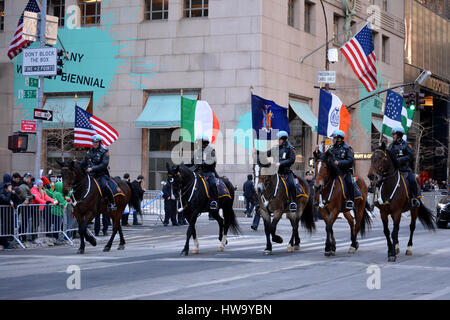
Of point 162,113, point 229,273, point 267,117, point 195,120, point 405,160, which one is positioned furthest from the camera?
point 162,113

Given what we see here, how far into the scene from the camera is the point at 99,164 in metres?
17.6

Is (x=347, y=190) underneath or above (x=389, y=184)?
underneath

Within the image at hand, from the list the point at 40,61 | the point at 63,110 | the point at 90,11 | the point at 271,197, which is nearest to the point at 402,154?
the point at 271,197

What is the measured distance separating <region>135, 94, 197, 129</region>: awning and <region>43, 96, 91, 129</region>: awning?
4108 millimetres

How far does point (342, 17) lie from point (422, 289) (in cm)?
4122

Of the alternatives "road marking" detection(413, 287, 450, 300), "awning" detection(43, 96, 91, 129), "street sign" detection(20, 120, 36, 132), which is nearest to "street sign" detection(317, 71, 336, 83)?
"street sign" detection(20, 120, 36, 132)

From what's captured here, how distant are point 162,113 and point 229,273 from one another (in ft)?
98.1

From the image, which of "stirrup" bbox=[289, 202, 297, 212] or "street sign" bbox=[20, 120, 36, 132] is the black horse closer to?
"stirrup" bbox=[289, 202, 297, 212]

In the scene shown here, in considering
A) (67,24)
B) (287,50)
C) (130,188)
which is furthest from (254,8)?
(130,188)

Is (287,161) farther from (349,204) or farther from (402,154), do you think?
(402,154)

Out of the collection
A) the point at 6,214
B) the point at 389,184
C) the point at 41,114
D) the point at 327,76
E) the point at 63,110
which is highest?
the point at 327,76

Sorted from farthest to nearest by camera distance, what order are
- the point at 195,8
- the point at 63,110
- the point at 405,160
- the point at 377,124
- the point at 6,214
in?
the point at 377,124 < the point at 63,110 < the point at 195,8 < the point at 6,214 < the point at 405,160

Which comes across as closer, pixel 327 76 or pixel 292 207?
pixel 292 207

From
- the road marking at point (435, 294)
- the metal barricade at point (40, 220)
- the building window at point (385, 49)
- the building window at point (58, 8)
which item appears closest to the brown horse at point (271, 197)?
the road marking at point (435, 294)
